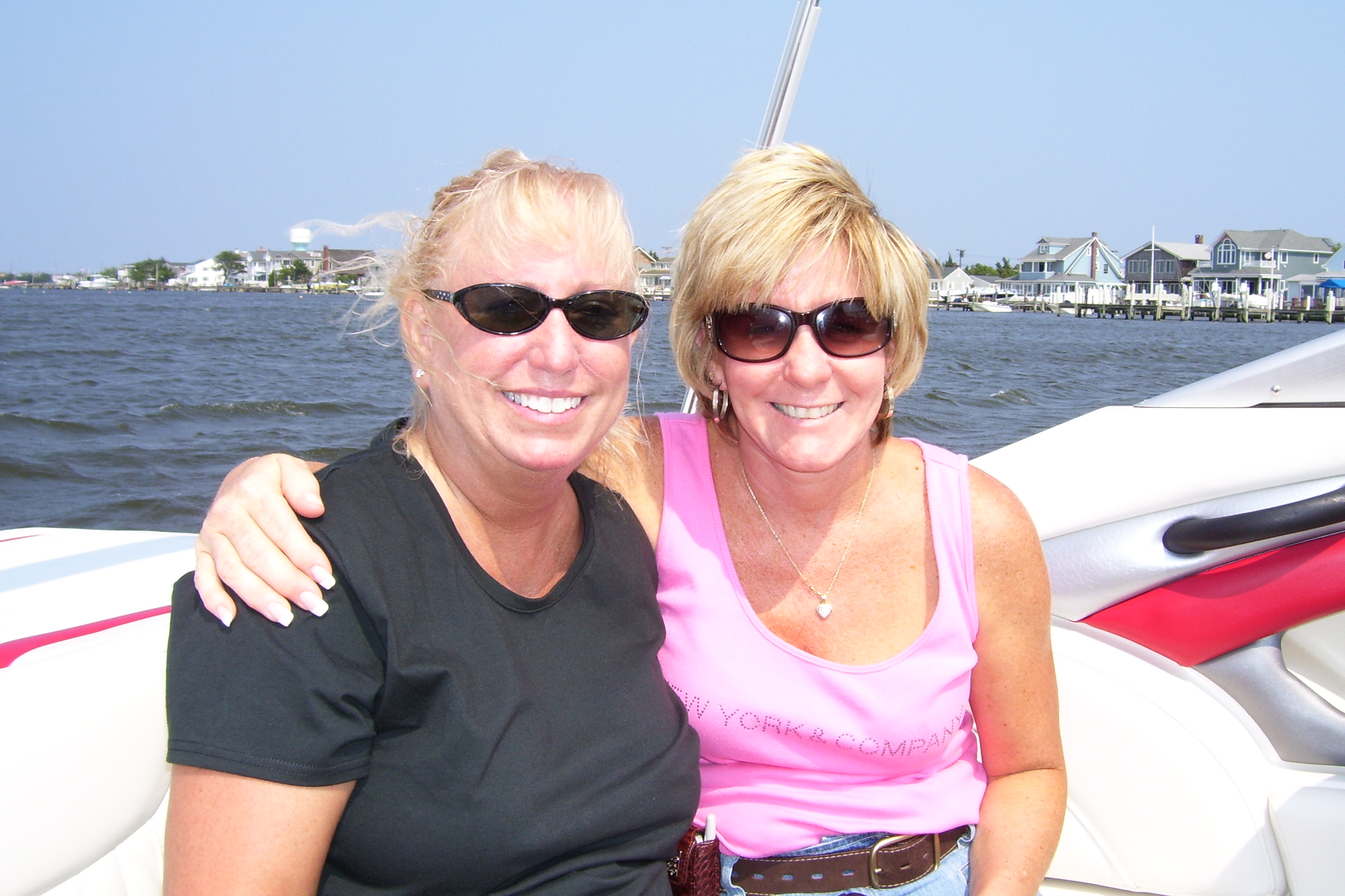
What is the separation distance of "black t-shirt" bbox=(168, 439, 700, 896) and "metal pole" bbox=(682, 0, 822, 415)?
3.56ft

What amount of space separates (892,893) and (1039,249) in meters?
95.9

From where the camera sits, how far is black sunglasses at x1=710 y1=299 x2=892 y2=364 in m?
1.70

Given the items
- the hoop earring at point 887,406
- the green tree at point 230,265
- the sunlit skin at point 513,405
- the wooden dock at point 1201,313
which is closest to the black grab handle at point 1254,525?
the hoop earring at point 887,406

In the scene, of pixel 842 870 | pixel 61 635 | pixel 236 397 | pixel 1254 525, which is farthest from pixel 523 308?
pixel 236 397

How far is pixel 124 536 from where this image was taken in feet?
7.47

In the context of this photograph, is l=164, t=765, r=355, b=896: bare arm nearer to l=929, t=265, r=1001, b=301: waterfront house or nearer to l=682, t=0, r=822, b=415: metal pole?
l=682, t=0, r=822, b=415: metal pole

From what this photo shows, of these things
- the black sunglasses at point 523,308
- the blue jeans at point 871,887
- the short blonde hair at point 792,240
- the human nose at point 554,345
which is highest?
the short blonde hair at point 792,240

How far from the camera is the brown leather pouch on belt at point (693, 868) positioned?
1.61 metres

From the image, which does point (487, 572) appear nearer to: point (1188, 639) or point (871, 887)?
point (871, 887)

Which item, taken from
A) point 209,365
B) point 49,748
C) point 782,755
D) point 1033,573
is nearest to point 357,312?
point 49,748

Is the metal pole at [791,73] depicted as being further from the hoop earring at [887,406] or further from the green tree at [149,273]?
the green tree at [149,273]

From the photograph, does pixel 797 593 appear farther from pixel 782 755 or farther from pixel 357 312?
pixel 357 312

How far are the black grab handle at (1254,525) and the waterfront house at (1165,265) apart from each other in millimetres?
76921

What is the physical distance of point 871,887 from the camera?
65.7 inches
